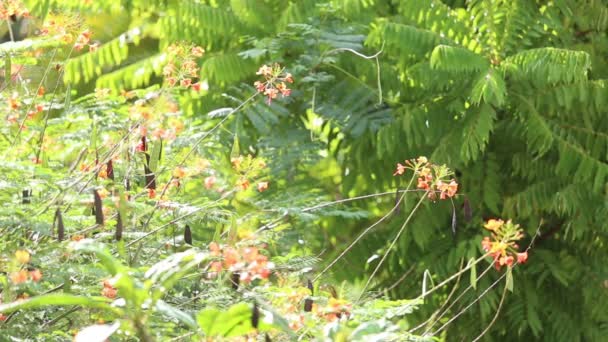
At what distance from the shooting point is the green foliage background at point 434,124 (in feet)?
15.5

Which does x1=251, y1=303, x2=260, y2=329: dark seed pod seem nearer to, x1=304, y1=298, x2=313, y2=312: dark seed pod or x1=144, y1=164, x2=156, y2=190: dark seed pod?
x1=304, y1=298, x2=313, y2=312: dark seed pod

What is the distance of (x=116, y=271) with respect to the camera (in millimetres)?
1843

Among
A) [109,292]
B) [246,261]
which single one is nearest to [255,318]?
[246,261]

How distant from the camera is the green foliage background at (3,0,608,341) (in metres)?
4.73

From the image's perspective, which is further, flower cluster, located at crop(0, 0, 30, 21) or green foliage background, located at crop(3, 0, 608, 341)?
green foliage background, located at crop(3, 0, 608, 341)

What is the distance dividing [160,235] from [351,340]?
127cm

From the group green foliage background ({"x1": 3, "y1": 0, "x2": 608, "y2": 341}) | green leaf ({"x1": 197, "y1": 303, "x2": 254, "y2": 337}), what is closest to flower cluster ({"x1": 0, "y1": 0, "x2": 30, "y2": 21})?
green leaf ({"x1": 197, "y1": 303, "x2": 254, "y2": 337})

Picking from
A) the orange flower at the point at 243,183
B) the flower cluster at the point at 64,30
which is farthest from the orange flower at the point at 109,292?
the flower cluster at the point at 64,30

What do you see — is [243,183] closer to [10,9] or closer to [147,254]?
[147,254]

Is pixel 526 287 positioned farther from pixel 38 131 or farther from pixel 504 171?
pixel 38 131

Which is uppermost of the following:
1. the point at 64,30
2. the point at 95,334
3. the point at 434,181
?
the point at 64,30

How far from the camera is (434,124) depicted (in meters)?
4.88

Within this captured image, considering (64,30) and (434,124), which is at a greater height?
(64,30)

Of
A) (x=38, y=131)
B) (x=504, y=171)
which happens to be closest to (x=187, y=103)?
(x=504, y=171)
